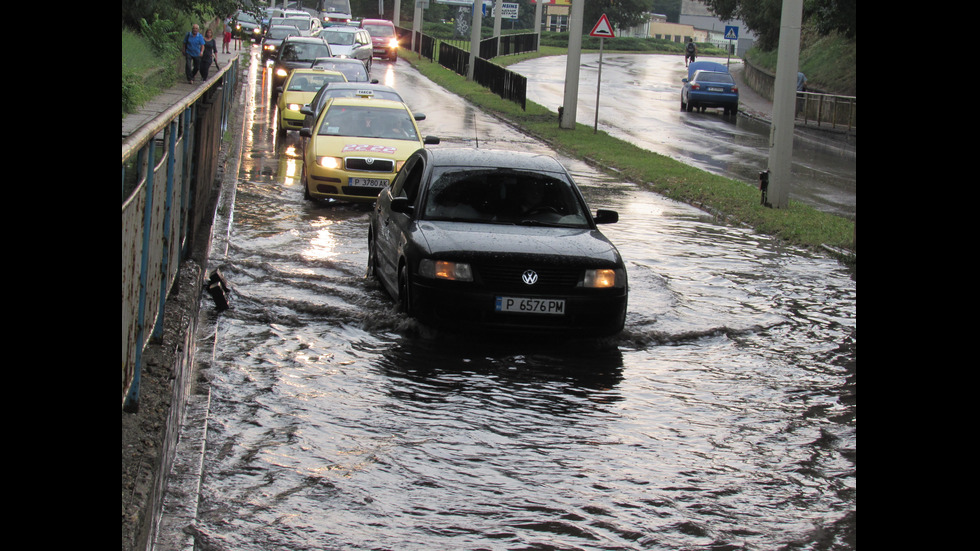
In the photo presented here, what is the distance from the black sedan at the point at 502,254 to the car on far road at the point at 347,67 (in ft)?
65.9

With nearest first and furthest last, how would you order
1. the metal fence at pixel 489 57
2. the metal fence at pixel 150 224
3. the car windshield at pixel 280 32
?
the metal fence at pixel 150 224, the metal fence at pixel 489 57, the car windshield at pixel 280 32

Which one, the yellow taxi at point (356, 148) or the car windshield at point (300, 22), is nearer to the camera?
the yellow taxi at point (356, 148)

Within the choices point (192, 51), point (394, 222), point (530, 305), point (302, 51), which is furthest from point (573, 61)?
point (530, 305)

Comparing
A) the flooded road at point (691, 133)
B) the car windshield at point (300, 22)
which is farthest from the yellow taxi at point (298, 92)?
the car windshield at point (300, 22)

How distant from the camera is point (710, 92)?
1654 inches

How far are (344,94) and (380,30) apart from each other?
37730 millimetres

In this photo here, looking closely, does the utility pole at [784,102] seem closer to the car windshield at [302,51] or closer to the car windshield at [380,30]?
the car windshield at [302,51]

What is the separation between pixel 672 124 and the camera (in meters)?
37.1

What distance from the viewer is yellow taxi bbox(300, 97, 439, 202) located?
664 inches

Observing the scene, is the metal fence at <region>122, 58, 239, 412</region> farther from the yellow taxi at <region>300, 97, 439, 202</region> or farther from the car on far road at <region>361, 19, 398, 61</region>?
the car on far road at <region>361, 19, 398, 61</region>

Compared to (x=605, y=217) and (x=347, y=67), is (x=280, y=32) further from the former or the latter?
(x=605, y=217)

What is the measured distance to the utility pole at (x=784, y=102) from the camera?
1709cm
